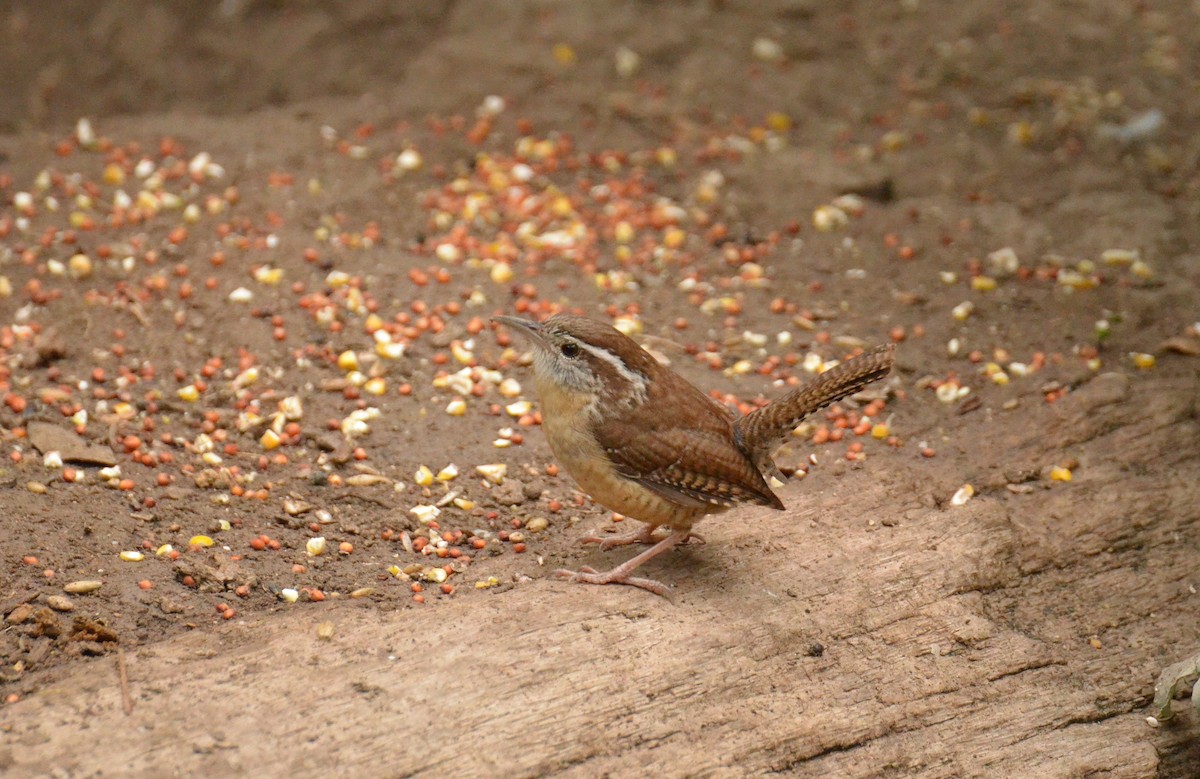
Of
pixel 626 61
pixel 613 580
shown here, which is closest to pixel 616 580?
pixel 613 580

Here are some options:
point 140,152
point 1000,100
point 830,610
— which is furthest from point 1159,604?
point 140,152

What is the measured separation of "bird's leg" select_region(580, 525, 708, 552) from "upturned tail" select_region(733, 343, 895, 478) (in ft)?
1.61

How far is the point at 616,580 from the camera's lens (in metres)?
4.69

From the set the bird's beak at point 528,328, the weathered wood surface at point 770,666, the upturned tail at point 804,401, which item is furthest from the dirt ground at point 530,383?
the bird's beak at point 528,328

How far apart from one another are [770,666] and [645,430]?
955mm

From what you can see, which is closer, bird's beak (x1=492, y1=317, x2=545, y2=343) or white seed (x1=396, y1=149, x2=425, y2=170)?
bird's beak (x1=492, y1=317, x2=545, y2=343)

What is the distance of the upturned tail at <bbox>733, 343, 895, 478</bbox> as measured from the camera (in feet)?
15.2

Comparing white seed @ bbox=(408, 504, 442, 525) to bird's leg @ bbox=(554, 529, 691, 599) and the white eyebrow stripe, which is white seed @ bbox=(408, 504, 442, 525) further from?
the white eyebrow stripe

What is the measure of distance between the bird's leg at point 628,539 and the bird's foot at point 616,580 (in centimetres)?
27

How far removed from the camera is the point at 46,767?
11.9 feet

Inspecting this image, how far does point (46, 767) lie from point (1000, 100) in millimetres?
7262

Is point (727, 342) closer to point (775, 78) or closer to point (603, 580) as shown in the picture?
point (603, 580)

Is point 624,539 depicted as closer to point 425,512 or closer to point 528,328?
point 425,512

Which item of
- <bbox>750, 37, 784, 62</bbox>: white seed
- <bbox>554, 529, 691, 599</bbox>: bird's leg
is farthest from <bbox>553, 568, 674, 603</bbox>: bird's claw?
<bbox>750, 37, 784, 62</bbox>: white seed
